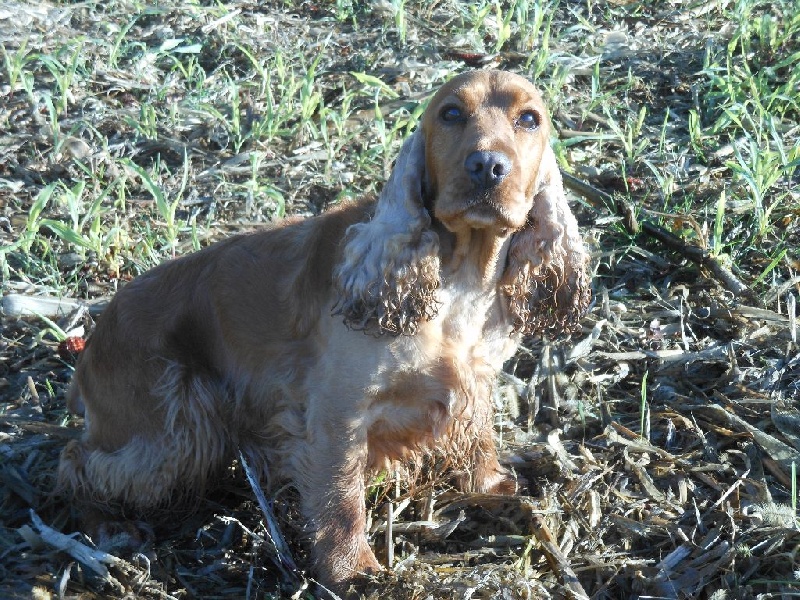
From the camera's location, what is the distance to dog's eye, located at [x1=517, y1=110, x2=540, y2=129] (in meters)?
3.14

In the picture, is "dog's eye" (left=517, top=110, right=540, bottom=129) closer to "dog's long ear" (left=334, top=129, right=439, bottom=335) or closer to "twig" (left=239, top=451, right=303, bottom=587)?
"dog's long ear" (left=334, top=129, right=439, bottom=335)

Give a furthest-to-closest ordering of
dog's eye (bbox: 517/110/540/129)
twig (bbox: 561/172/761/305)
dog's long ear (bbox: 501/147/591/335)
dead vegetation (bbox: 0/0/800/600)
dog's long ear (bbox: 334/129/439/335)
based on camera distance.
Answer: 1. twig (bbox: 561/172/761/305)
2. dead vegetation (bbox: 0/0/800/600)
3. dog's long ear (bbox: 501/147/591/335)
4. dog's eye (bbox: 517/110/540/129)
5. dog's long ear (bbox: 334/129/439/335)

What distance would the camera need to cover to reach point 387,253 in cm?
302

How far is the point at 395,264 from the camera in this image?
118 inches

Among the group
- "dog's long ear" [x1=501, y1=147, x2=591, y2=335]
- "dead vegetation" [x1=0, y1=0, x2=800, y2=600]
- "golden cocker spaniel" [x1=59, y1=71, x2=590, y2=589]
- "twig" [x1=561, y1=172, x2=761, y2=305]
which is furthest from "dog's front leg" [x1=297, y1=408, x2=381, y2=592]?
"twig" [x1=561, y1=172, x2=761, y2=305]

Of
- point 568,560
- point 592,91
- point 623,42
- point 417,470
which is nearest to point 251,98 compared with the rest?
point 592,91

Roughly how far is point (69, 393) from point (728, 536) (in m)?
2.73

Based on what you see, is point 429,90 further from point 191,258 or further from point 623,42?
point 191,258

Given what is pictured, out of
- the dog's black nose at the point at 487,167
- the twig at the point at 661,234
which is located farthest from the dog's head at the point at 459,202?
the twig at the point at 661,234

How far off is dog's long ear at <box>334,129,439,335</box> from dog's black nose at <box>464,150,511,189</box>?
10.6 inches

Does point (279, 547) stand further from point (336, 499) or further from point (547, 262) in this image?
point (547, 262)

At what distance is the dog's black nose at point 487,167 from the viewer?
9.37ft

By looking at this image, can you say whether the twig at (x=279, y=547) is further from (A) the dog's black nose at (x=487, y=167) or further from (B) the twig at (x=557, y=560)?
(A) the dog's black nose at (x=487, y=167)

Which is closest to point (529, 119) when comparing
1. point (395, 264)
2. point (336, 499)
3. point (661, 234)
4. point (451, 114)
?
point (451, 114)
